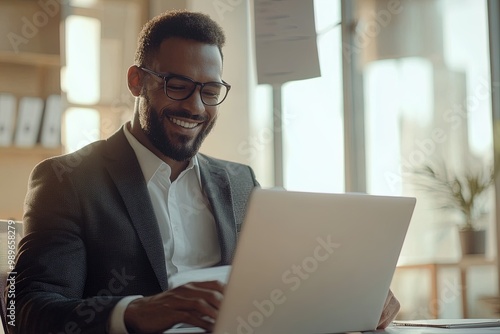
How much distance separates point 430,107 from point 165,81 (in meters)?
2.45

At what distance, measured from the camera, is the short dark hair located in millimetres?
2004

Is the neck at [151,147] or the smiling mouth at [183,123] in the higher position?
the smiling mouth at [183,123]

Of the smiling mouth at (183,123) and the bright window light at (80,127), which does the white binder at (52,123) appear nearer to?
the bright window light at (80,127)

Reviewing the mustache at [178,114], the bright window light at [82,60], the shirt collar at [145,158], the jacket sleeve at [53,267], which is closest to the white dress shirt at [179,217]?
the shirt collar at [145,158]

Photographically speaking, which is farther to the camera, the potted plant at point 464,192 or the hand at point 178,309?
the potted plant at point 464,192

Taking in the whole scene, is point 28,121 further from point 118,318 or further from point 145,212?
point 118,318

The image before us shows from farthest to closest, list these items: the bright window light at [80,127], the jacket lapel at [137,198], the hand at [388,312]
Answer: the bright window light at [80,127] < the jacket lapel at [137,198] < the hand at [388,312]

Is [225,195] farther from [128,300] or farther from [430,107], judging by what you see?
[430,107]

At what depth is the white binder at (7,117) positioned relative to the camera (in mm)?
3936

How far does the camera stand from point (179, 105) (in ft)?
6.41

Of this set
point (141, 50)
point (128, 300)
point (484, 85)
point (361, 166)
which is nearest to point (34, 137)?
point (361, 166)

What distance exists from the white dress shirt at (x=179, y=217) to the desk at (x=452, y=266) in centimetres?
228

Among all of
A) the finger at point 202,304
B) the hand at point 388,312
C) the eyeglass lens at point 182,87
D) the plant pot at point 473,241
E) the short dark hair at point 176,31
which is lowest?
the plant pot at point 473,241

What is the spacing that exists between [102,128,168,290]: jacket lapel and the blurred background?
6.53 ft
